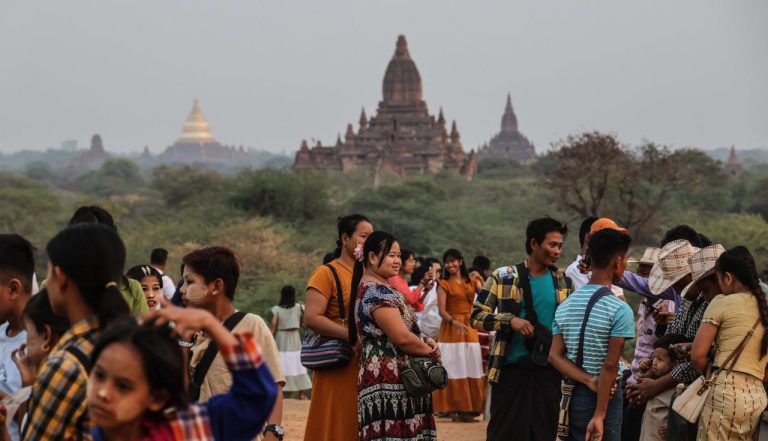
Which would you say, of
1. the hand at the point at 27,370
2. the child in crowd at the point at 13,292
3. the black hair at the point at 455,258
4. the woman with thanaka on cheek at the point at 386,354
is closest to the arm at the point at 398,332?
the woman with thanaka on cheek at the point at 386,354

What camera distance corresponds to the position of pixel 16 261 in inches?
160

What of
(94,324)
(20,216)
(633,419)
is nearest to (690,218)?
(20,216)

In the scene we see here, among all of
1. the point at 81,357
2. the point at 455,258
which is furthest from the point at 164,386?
the point at 455,258

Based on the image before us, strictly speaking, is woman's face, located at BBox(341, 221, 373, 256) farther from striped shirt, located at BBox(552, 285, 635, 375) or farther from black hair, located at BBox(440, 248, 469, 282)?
black hair, located at BBox(440, 248, 469, 282)

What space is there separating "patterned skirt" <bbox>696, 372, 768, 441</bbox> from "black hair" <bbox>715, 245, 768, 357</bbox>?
158 millimetres

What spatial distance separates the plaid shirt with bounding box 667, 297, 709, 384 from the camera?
555cm

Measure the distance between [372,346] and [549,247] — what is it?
3.43 ft

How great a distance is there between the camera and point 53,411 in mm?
3129

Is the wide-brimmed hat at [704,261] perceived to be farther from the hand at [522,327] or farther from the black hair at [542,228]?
the hand at [522,327]

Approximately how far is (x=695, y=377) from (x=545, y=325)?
30.5 inches

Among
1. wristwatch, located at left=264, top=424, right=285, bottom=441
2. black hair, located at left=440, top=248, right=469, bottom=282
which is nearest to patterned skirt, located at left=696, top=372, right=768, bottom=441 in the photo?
wristwatch, located at left=264, top=424, right=285, bottom=441

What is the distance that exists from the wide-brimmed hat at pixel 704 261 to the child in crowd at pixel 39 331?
3.04 metres

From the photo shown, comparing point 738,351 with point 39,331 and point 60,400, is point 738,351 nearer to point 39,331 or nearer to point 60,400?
point 39,331

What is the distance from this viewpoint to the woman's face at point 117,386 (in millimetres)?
2893
